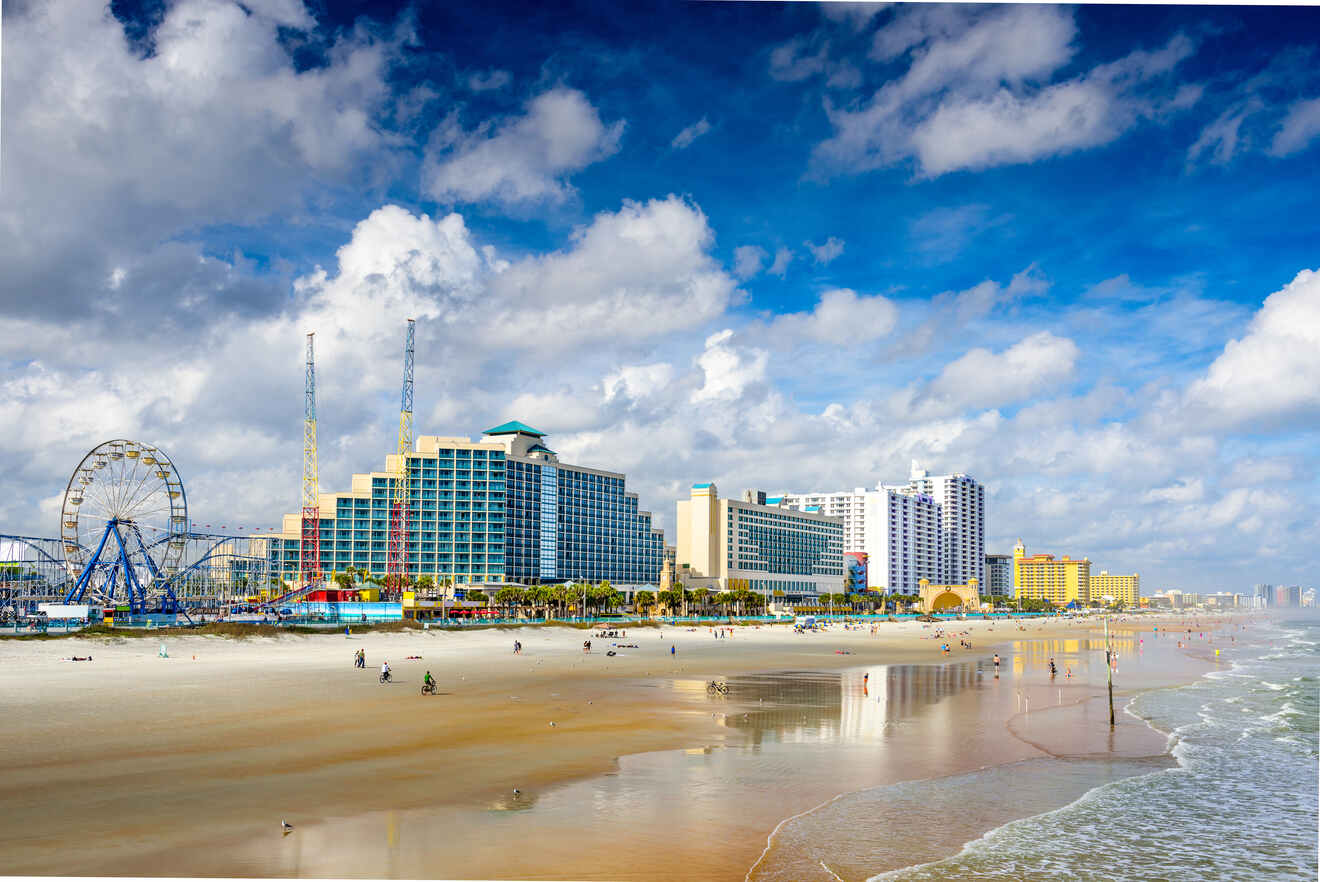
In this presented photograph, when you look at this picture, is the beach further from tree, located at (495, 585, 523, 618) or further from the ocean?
tree, located at (495, 585, 523, 618)

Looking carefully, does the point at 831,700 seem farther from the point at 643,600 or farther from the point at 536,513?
the point at 536,513

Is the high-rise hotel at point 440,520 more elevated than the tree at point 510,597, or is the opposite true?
the high-rise hotel at point 440,520

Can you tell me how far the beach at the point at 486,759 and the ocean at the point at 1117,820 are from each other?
1.89 feet

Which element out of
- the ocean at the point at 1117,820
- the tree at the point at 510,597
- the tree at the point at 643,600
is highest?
the ocean at the point at 1117,820

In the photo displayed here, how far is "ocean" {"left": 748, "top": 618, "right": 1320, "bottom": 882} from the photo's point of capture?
61.9 ft

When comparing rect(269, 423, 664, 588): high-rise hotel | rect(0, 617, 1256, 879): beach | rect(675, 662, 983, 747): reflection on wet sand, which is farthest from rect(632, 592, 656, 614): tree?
rect(0, 617, 1256, 879): beach

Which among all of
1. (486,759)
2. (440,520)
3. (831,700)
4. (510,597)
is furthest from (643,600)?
(486,759)

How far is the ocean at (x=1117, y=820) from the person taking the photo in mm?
18859

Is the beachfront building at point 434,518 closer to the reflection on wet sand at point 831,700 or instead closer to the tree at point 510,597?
the tree at point 510,597

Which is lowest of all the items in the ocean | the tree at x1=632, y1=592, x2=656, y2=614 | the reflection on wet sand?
the tree at x1=632, y1=592, x2=656, y2=614

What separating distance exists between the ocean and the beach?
1.89 ft

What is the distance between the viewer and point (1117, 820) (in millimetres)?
22656

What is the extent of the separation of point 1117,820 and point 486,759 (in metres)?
17.5

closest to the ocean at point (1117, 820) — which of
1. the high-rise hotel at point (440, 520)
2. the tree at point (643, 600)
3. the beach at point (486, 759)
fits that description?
the beach at point (486, 759)
